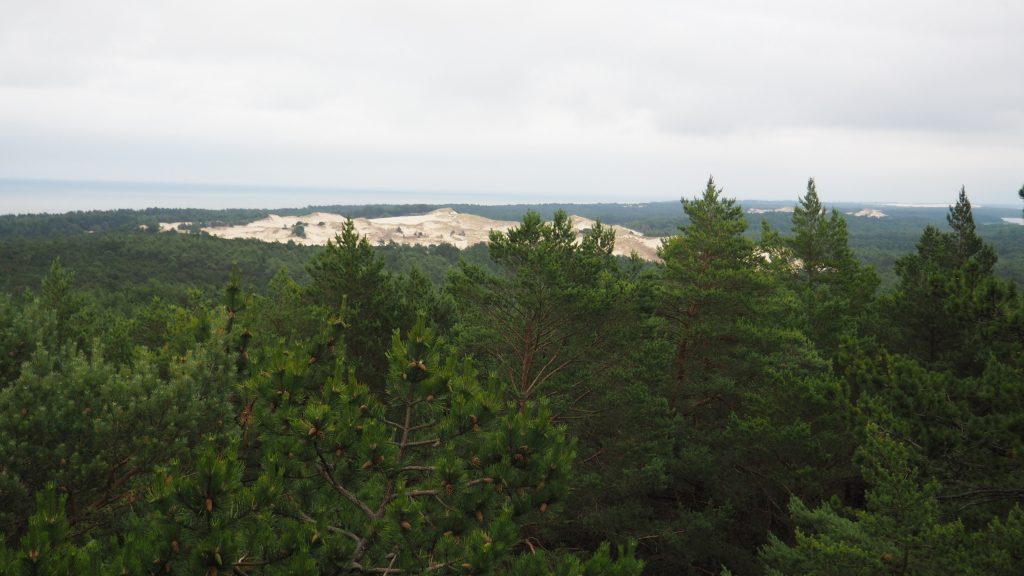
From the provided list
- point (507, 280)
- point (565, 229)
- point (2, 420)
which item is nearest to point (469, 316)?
point (507, 280)

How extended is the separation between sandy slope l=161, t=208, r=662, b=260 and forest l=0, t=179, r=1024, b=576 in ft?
263

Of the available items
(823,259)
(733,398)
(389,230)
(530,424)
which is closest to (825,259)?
(823,259)

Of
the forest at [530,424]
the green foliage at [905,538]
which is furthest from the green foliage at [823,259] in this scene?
the green foliage at [905,538]

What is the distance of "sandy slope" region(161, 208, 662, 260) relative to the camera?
353ft

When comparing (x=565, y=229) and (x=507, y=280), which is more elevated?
(x=565, y=229)

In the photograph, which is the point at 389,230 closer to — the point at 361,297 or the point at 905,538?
the point at 361,297

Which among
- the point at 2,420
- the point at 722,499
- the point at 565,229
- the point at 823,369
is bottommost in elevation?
the point at 722,499

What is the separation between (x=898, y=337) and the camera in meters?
13.0

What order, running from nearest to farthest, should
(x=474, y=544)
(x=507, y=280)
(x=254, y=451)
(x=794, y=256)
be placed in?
(x=474, y=544) → (x=254, y=451) → (x=507, y=280) → (x=794, y=256)

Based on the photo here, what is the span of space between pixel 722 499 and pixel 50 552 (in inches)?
484

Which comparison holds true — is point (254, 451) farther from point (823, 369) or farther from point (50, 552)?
point (823, 369)

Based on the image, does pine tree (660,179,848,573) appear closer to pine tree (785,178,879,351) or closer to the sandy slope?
pine tree (785,178,879,351)

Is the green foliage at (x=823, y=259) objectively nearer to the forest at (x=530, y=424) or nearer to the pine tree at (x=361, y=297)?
the forest at (x=530, y=424)

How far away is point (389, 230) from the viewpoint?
119688 millimetres
